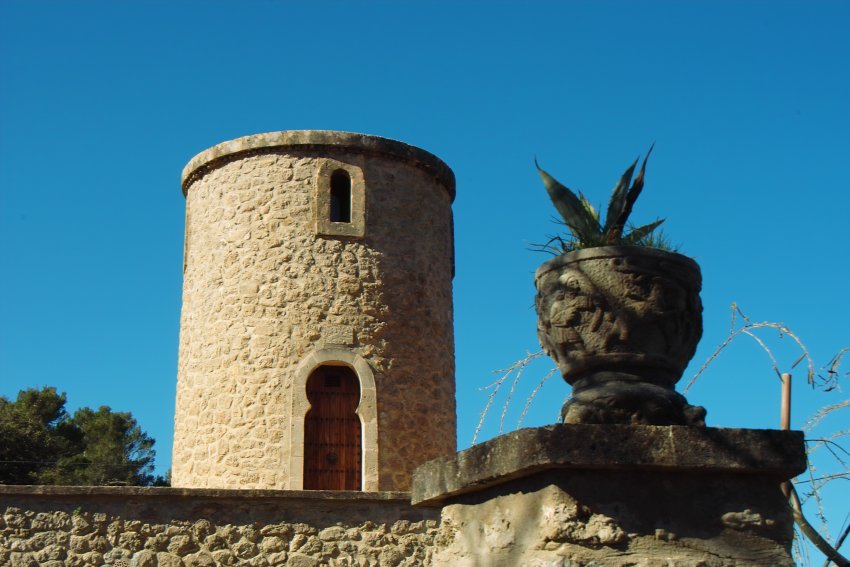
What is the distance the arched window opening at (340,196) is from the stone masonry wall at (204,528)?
17.1 ft

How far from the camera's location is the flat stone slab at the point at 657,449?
348 centimetres

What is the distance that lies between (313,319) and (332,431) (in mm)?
1564

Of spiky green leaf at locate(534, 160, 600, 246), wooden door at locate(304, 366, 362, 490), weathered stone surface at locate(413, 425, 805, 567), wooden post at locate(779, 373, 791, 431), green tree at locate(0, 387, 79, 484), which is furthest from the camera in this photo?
green tree at locate(0, 387, 79, 484)

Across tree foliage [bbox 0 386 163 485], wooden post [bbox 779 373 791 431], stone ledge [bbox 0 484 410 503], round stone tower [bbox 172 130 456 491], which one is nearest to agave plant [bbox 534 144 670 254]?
wooden post [bbox 779 373 791 431]

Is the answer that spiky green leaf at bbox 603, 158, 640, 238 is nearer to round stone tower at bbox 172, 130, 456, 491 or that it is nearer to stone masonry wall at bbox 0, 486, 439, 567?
stone masonry wall at bbox 0, 486, 439, 567

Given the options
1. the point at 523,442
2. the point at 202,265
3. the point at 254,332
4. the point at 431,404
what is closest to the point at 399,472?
the point at 431,404

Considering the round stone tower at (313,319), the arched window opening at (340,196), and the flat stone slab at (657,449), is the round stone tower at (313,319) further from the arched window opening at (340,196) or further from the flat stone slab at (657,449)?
the flat stone slab at (657,449)

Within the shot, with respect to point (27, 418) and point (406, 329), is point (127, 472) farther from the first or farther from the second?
point (406, 329)

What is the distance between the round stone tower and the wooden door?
2 cm

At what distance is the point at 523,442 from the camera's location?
353cm

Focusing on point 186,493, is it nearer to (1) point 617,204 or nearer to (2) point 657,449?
(1) point 617,204

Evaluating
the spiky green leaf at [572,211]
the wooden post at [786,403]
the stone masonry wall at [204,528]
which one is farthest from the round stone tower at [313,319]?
the spiky green leaf at [572,211]

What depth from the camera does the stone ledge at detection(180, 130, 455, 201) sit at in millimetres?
15680

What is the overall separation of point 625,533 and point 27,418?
28687mm
